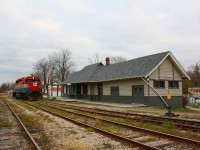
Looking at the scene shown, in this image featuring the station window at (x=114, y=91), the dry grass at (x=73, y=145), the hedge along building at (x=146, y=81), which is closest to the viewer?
the dry grass at (x=73, y=145)

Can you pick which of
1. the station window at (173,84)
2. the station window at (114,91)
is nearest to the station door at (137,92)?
the station window at (114,91)

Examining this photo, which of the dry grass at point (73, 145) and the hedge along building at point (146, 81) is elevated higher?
the hedge along building at point (146, 81)

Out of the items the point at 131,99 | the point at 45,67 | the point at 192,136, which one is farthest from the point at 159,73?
the point at 45,67

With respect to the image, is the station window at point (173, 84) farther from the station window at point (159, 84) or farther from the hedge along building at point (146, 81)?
the station window at point (159, 84)

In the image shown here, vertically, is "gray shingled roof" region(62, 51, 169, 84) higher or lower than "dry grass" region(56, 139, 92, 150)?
higher

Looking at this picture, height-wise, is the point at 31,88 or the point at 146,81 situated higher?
the point at 146,81

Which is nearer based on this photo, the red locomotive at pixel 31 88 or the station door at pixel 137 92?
the station door at pixel 137 92

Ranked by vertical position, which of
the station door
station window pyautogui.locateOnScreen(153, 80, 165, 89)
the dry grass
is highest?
station window pyautogui.locateOnScreen(153, 80, 165, 89)

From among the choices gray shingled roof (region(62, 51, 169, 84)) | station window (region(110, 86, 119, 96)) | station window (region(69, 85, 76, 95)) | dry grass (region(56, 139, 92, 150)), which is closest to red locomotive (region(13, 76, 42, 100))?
gray shingled roof (region(62, 51, 169, 84))

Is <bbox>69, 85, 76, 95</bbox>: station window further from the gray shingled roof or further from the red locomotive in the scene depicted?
the red locomotive

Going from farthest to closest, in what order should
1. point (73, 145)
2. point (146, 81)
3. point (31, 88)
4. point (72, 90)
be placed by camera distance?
point (72, 90) → point (31, 88) → point (146, 81) → point (73, 145)

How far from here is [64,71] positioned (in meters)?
66.9

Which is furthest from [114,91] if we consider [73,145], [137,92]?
[73,145]

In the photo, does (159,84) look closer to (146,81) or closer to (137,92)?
(146,81)
